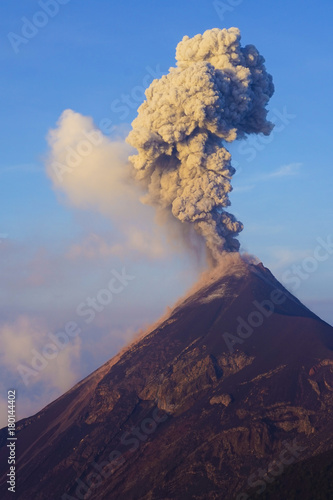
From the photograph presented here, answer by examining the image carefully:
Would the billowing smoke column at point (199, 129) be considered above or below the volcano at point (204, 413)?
above

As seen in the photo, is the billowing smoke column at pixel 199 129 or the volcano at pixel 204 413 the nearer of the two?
the volcano at pixel 204 413

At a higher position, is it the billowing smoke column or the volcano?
the billowing smoke column

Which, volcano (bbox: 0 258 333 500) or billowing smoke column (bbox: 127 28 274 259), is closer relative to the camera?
volcano (bbox: 0 258 333 500)

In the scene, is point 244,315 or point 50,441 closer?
point 50,441

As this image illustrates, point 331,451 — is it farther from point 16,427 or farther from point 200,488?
point 16,427

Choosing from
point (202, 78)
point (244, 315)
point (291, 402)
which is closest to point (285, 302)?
point (244, 315)
